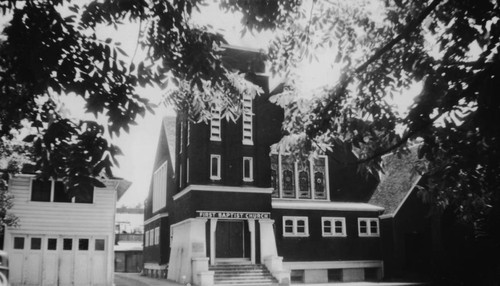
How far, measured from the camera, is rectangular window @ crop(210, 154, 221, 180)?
104 ft

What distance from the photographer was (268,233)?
31.8 meters

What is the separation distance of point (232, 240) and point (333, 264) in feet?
25.0

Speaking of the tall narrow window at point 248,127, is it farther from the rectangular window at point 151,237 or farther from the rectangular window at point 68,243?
the rectangular window at point 151,237

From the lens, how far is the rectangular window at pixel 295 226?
110 feet

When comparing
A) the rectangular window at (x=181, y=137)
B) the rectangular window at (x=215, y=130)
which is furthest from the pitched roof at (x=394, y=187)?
the rectangular window at (x=181, y=137)

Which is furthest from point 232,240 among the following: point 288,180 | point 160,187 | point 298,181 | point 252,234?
point 160,187

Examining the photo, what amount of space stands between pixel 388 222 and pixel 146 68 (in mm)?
31112

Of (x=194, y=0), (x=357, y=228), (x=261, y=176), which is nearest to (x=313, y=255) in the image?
(x=357, y=228)

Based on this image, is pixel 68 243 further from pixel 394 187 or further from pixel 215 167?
pixel 394 187

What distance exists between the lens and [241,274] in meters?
29.4

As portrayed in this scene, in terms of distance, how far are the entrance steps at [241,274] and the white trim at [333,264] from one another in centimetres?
290

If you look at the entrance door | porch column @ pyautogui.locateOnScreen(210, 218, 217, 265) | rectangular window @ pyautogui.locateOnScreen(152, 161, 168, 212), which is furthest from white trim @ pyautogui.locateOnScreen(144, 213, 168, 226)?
porch column @ pyautogui.locateOnScreen(210, 218, 217, 265)

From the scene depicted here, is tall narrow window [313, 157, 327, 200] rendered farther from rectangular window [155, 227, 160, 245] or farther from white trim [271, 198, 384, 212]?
rectangular window [155, 227, 160, 245]

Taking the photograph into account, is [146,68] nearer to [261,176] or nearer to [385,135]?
[385,135]
